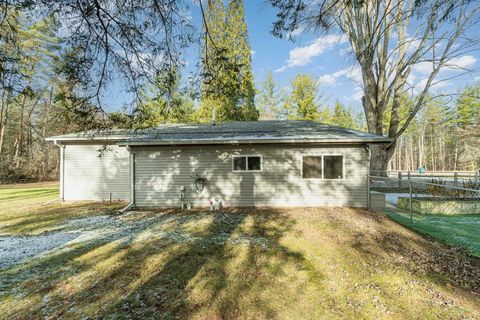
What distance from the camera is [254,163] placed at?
8.38 m

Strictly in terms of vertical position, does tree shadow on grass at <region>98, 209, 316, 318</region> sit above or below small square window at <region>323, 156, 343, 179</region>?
below

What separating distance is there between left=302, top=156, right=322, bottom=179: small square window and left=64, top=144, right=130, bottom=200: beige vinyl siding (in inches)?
294

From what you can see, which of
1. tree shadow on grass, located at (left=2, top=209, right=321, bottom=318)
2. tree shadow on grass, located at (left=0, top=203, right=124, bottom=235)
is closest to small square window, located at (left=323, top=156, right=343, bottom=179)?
tree shadow on grass, located at (left=2, top=209, right=321, bottom=318)

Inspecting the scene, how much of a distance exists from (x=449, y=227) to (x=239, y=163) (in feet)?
20.4

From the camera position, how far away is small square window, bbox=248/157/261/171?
27.4ft

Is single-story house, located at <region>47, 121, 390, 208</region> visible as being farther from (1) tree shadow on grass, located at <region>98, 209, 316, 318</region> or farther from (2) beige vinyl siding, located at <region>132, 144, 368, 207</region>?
(1) tree shadow on grass, located at <region>98, 209, 316, 318</region>

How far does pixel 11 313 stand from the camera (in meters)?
2.89

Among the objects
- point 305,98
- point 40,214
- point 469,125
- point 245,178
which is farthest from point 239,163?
point 469,125

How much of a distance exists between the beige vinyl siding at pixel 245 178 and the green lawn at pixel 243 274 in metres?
1.93

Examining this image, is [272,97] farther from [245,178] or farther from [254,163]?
[245,178]

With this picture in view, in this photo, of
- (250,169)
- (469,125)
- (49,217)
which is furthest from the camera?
(469,125)

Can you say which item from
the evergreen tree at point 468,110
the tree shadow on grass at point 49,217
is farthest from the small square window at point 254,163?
the evergreen tree at point 468,110

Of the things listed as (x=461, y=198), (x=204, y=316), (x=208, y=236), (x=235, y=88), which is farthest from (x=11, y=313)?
(x=461, y=198)

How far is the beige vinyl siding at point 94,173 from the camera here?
1012 cm
